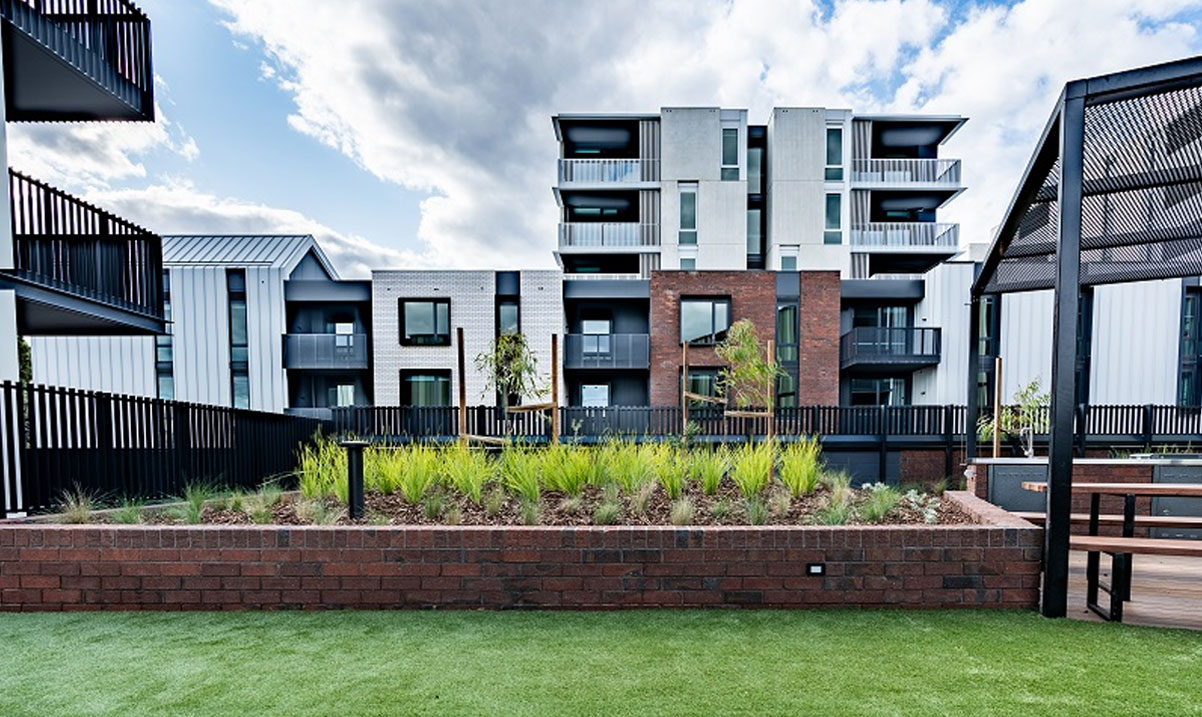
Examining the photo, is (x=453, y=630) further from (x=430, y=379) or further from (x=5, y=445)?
(x=430, y=379)

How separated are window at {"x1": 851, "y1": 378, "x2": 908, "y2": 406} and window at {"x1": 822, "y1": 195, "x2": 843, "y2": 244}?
26.6 ft

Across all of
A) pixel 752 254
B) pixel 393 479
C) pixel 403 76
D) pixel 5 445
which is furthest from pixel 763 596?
pixel 752 254

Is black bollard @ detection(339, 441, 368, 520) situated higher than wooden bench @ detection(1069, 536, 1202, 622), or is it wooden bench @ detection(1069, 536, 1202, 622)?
black bollard @ detection(339, 441, 368, 520)

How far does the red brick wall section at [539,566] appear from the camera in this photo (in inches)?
140

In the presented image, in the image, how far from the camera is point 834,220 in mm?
24453

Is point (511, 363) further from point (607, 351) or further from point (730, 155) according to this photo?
point (730, 155)

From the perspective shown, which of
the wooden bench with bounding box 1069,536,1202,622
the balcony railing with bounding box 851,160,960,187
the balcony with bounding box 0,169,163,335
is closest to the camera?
the wooden bench with bounding box 1069,536,1202,622

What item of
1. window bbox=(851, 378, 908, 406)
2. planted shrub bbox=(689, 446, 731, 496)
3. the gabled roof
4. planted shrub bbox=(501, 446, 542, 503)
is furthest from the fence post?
the gabled roof

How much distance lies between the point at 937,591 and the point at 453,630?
325 centimetres

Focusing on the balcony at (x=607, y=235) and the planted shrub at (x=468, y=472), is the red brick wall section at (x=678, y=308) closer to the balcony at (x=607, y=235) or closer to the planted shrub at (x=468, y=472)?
the balcony at (x=607, y=235)

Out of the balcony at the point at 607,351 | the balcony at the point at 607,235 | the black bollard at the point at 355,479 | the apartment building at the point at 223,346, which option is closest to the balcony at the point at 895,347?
the balcony at the point at 607,351

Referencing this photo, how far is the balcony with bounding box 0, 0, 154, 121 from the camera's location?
23.8 ft

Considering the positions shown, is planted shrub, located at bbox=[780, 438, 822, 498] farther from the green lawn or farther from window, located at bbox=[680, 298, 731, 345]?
window, located at bbox=[680, 298, 731, 345]

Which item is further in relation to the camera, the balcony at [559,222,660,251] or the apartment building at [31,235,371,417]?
the balcony at [559,222,660,251]
